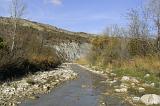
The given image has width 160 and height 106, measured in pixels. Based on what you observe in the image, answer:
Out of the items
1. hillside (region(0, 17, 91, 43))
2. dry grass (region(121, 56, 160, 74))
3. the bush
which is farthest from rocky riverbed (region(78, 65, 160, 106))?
hillside (region(0, 17, 91, 43))

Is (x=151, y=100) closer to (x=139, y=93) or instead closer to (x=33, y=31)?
(x=139, y=93)

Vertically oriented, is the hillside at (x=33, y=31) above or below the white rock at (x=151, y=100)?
above

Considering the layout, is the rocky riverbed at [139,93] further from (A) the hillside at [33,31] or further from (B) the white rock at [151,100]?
(A) the hillside at [33,31]

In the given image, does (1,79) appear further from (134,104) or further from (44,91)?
(134,104)

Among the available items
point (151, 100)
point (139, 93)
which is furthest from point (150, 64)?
point (151, 100)

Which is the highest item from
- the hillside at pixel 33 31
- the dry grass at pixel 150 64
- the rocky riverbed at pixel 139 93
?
the hillside at pixel 33 31

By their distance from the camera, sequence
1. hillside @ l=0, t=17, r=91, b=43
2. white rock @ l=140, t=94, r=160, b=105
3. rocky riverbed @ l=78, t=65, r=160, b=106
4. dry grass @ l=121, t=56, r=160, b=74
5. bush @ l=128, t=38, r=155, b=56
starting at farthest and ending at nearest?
hillside @ l=0, t=17, r=91, b=43 < bush @ l=128, t=38, r=155, b=56 < dry grass @ l=121, t=56, r=160, b=74 < rocky riverbed @ l=78, t=65, r=160, b=106 < white rock @ l=140, t=94, r=160, b=105

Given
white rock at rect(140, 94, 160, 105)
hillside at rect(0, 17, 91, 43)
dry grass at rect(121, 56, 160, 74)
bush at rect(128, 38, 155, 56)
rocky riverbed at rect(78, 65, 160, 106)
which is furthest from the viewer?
hillside at rect(0, 17, 91, 43)

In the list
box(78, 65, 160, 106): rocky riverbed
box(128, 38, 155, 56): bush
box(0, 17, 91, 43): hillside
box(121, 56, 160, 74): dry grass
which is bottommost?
box(78, 65, 160, 106): rocky riverbed

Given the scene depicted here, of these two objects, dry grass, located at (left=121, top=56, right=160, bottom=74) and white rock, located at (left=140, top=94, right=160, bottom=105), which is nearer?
white rock, located at (left=140, top=94, right=160, bottom=105)

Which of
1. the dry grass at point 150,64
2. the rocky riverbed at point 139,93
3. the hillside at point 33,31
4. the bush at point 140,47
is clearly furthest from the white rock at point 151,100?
the hillside at point 33,31

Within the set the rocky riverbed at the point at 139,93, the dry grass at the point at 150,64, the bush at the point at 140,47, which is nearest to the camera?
the rocky riverbed at the point at 139,93

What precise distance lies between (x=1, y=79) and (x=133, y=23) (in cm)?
2690

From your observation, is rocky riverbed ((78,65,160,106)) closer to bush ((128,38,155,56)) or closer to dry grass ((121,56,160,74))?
dry grass ((121,56,160,74))
